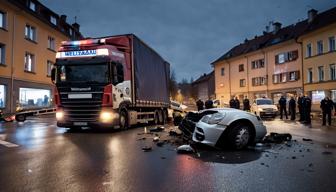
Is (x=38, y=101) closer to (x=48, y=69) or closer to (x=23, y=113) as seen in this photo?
(x=48, y=69)

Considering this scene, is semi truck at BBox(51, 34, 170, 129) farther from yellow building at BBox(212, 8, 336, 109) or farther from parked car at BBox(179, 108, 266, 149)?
yellow building at BBox(212, 8, 336, 109)

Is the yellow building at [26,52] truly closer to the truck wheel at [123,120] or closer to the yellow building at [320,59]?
the truck wheel at [123,120]

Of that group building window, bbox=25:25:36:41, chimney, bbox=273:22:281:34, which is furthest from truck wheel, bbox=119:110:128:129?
chimney, bbox=273:22:281:34

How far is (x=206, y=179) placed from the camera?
5.83 meters

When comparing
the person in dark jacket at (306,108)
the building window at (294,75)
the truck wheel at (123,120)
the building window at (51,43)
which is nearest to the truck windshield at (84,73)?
the truck wheel at (123,120)

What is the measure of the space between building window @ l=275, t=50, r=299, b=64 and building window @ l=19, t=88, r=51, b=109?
2884cm

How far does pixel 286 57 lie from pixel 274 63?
108 inches

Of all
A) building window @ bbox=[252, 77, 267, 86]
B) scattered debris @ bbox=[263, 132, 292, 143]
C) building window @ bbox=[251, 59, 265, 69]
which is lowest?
scattered debris @ bbox=[263, 132, 292, 143]

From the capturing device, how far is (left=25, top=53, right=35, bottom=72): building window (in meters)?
31.1

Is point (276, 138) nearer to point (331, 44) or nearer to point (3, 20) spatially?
point (3, 20)

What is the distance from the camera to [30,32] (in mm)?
31828

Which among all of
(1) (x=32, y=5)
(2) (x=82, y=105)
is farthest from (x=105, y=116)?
(1) (x=32, y=5)

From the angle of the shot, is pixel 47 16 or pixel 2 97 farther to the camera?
pixel 47 16

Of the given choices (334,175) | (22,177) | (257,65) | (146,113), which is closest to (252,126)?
(334,175)
